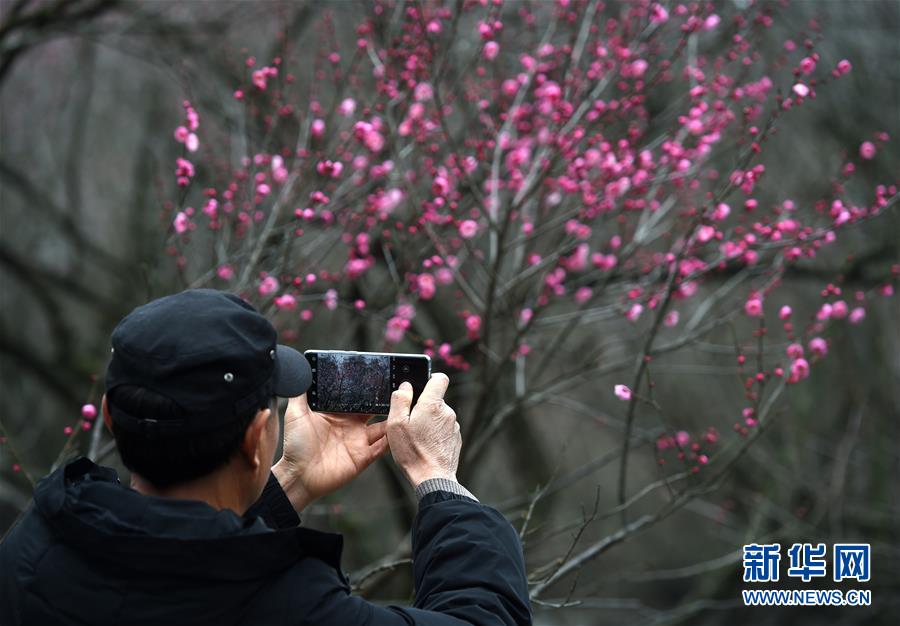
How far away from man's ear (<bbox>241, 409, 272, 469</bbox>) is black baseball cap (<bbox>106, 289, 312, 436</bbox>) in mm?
18

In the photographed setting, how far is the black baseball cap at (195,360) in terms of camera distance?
1.18 m

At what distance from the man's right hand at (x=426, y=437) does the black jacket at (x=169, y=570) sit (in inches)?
9.0

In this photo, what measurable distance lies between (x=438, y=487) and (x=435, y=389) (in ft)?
0.60

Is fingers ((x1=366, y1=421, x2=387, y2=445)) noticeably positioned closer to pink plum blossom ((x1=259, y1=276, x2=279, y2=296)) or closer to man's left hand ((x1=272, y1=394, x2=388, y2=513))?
man's left hand ((x1=272, y1=394, x2=388, y2=513))

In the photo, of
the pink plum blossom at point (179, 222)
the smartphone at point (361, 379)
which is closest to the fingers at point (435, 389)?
the smartphone at point (361, 379)

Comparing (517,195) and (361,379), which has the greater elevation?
(361,379)

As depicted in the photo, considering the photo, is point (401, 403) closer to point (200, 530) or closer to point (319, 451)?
point (319, 451)

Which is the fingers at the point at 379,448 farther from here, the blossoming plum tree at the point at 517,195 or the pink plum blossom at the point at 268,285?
the pink plum blossom at the point at 268,285

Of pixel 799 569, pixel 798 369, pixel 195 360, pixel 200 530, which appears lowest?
pixel 799 569

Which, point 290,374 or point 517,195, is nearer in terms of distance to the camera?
point 290,374

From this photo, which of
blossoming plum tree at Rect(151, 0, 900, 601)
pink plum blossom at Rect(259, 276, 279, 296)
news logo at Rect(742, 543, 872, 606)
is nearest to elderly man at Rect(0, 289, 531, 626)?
blossoming plum tree at Rect(151, 0, 900, 601)

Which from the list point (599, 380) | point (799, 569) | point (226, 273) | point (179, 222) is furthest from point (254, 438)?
point (599, 380)

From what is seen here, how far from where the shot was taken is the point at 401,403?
5.11ft

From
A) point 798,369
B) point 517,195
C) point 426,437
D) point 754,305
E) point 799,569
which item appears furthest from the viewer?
point 799,569
